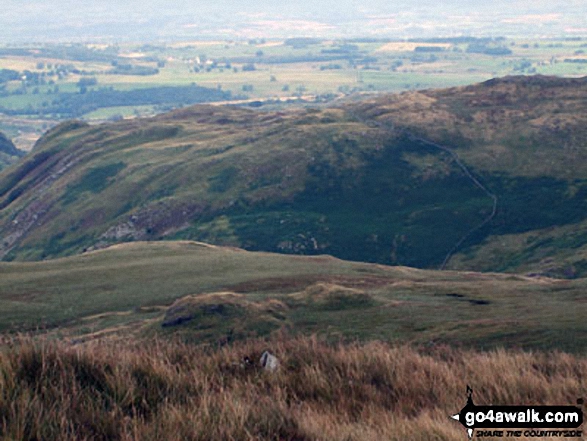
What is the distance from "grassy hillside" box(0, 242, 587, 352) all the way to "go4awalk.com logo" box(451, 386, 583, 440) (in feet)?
39.9

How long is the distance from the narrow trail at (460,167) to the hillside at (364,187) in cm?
34

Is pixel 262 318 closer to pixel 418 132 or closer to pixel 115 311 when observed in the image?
pixel 115 311

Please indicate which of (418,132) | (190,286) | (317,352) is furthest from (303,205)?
(317,352)

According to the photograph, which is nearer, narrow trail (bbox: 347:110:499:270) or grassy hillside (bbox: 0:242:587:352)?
grassy hillside (bbox: 0:242:587:352)

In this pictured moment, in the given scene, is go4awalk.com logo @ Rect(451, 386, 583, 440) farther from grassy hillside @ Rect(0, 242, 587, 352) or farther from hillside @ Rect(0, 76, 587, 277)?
hillside @ Rect(0, 76, 587, 277)

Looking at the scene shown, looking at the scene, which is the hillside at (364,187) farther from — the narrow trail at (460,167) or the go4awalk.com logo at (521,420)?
the go4awalk.com logo at (521,420)

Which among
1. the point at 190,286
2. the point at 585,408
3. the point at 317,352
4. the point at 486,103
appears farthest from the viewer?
the point at 486,103

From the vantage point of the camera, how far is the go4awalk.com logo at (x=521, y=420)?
11891 millimetres

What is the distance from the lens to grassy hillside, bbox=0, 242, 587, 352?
99.7ft

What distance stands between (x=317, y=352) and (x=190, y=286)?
3988 centimetres

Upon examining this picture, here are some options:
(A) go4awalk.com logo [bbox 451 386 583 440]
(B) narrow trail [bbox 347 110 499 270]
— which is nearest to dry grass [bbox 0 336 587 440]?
(A) go4awalk.com logo [bbox 451 386 583 440]

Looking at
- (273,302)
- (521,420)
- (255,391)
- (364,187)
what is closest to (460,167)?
(364,187)

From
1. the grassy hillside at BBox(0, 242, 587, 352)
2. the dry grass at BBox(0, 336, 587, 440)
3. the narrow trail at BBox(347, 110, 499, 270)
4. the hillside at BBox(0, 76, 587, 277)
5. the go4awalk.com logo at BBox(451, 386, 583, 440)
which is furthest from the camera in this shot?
the hillside at BBox(0, 76, 587, 277)

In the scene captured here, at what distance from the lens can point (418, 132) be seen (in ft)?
518
